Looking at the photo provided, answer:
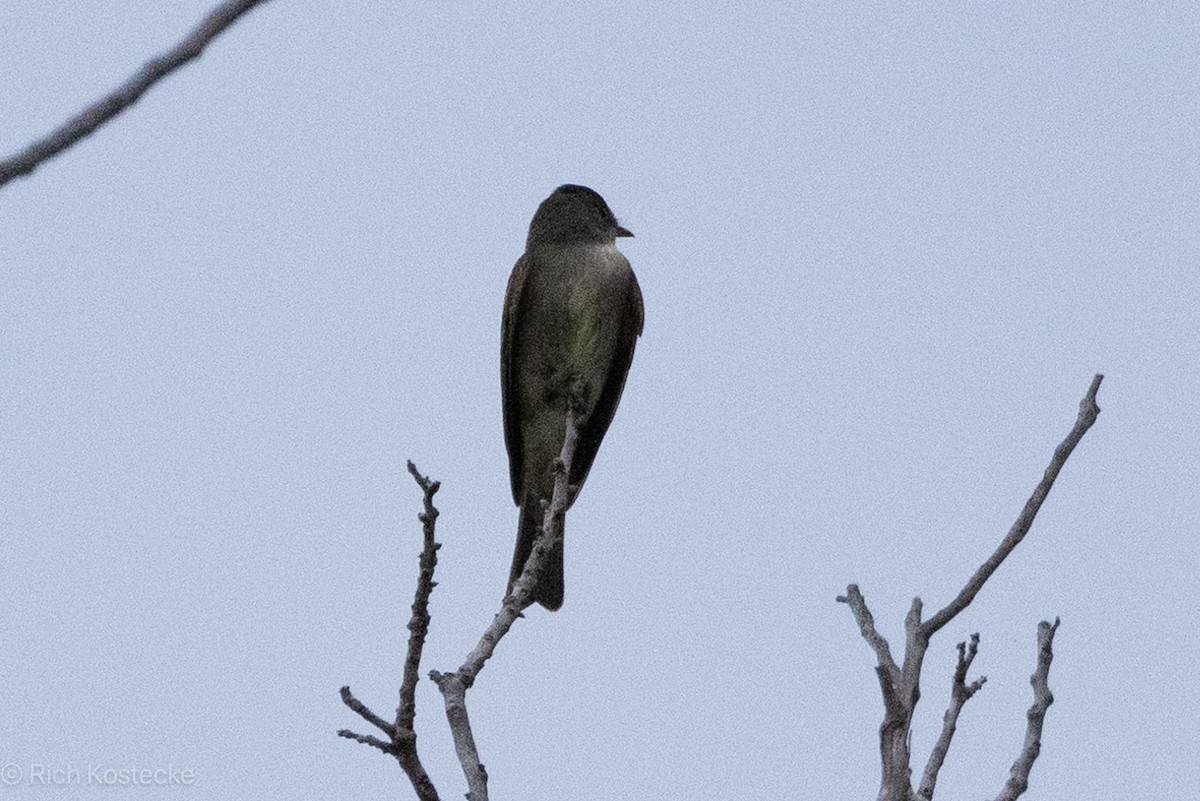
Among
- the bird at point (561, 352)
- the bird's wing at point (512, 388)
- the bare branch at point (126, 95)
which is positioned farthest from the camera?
Result: the bird's wing at point (512, 388)

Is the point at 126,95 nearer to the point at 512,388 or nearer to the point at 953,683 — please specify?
the point at 953,683

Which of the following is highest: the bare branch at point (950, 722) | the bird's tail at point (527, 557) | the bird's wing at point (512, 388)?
the bird's wing at point (512, 388)

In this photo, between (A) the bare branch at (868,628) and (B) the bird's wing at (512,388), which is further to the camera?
(B) the bird's wing at (512,388)

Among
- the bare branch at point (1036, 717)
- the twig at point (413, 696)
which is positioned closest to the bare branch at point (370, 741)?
the twig at point (413, 696)

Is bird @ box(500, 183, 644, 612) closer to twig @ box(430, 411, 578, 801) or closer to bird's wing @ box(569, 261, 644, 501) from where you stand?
bird's wing @ box(569, 261, 644, 501)

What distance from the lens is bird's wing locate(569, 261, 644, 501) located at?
30.5 ft

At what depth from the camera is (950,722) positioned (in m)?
3.71

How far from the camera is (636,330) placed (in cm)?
934

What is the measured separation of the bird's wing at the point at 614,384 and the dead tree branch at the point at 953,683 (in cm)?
542

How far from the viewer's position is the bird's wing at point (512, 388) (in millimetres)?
9227

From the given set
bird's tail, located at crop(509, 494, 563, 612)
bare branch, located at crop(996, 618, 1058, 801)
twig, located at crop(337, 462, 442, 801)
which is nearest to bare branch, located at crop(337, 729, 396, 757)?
twig, located at crop(337, 462, 442, 801)

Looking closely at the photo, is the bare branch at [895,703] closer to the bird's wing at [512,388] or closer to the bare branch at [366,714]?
the bare branch at [366,714]

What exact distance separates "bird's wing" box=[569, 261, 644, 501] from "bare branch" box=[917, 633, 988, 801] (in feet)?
18.0

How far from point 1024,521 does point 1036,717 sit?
0.55 meters
